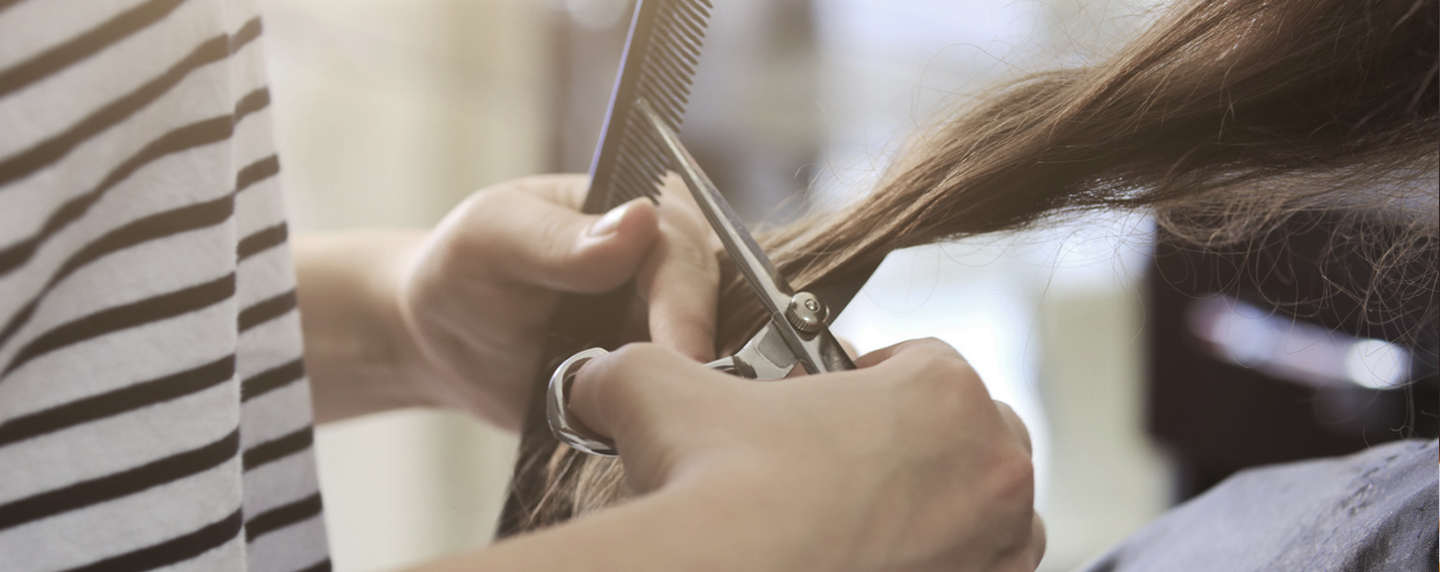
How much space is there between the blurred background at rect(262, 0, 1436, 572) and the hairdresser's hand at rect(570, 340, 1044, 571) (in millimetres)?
354

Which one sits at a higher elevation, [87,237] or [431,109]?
[431,109]

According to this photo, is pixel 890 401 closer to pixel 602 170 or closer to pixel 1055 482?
pixel 602 170

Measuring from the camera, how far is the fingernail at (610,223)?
1.31ft

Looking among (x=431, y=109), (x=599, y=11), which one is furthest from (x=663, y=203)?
(x=599, y=11)

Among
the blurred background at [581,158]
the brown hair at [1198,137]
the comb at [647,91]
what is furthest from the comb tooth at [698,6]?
the blurred background at [581,158]

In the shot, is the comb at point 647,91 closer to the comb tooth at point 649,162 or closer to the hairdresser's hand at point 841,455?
the comb tooth at point 649,162

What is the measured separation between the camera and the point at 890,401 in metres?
0.24

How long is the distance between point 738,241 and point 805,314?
0.04m

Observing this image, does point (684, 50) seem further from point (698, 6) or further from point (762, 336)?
point (762, 336)

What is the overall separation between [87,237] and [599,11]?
1.23 meters

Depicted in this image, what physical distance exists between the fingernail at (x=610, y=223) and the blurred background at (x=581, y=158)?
0.26 meters

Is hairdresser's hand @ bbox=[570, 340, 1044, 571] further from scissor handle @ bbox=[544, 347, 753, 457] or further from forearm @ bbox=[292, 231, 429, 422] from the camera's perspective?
forearm @ bbox=[292, 231, 429, 422]

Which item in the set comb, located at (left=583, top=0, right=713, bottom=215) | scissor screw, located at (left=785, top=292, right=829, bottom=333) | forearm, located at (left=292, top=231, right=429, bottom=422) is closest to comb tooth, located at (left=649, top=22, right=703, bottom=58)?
comb, located at (left=583, top=0, right=713, bottom=215)

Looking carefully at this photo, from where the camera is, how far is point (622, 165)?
415 mm
